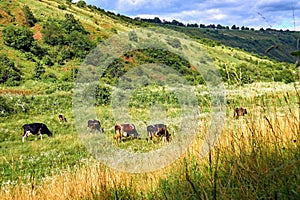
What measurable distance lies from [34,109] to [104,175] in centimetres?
2203

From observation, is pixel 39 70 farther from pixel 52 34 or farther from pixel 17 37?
pixel 52 34

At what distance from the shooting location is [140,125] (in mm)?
13273

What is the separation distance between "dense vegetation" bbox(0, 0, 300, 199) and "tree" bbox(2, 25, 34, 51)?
0.40 ft

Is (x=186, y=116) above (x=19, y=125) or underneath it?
above

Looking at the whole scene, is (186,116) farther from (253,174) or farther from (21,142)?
(21,142)

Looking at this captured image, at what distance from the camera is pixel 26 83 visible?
37.9 meters

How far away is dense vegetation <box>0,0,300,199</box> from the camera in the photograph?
10.3 ft

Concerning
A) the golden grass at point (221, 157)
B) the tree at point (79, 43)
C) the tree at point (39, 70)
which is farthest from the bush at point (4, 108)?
the tree at point (79, 43)

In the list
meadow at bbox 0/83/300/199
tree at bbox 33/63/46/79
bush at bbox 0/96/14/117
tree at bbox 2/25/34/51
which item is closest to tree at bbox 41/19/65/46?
tree at bbox 2/25/34/51

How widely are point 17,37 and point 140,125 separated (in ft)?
126

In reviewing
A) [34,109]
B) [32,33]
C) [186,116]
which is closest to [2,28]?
[32,33]

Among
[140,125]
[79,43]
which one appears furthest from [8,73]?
[140,125]

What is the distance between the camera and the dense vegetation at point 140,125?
3135 millimetres

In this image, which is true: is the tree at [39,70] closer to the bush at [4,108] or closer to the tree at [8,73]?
the tree at [8,73]
